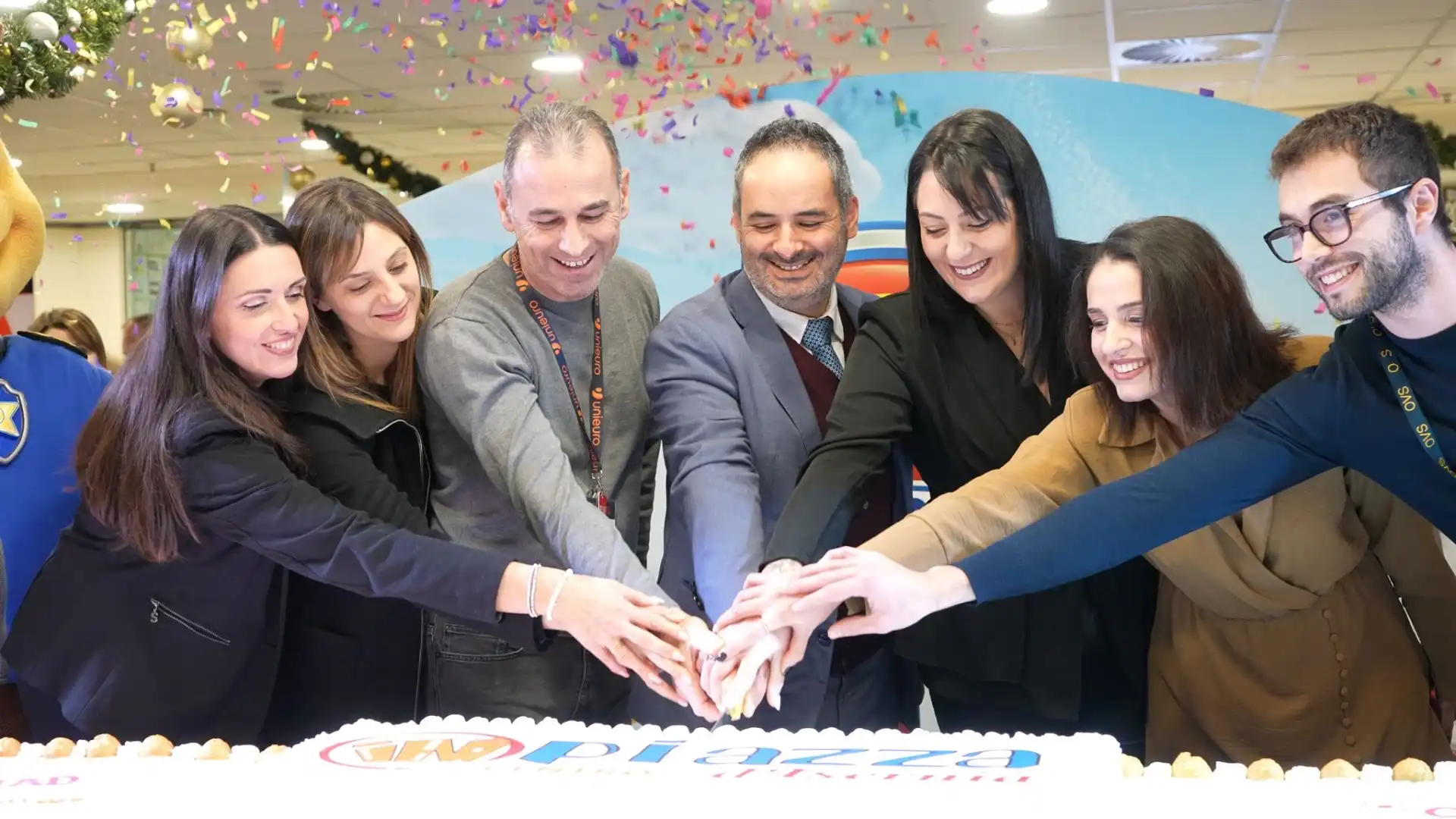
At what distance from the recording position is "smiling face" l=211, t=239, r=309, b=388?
6.93ft

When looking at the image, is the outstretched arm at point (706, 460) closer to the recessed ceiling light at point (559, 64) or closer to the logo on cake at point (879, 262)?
the logo on cake at point (879, 262)

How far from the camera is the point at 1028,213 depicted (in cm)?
211

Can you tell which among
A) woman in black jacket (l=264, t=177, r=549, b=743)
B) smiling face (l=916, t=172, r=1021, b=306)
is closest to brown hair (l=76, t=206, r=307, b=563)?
woman in black jacket (l=264, t=177, r=549, b=743)

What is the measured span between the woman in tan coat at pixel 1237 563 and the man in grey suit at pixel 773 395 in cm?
30

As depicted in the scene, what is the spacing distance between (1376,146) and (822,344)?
0.98m

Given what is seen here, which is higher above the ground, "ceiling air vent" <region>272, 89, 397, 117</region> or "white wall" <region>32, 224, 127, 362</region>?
"ceiling air vent" <region>272, 89, 397, 117</region>

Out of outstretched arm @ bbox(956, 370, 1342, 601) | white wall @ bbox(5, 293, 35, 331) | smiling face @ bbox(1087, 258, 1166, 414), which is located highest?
white wall @ bbox(5, 293, 35, 331)

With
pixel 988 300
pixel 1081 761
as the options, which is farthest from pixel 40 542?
pixel 1081 761

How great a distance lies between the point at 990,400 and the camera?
2.14 metres

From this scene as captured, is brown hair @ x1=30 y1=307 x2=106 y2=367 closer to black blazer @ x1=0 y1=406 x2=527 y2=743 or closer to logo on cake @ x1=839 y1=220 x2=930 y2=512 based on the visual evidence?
black blazer @ x1=0 y1=406 x2=527 y2=743

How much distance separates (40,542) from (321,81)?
522 centimetres

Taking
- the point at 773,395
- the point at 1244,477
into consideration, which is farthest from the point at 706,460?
the point at 1244,477

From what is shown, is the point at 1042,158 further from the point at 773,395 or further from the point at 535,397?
the point at 535,397

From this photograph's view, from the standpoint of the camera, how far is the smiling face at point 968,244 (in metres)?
2.09
